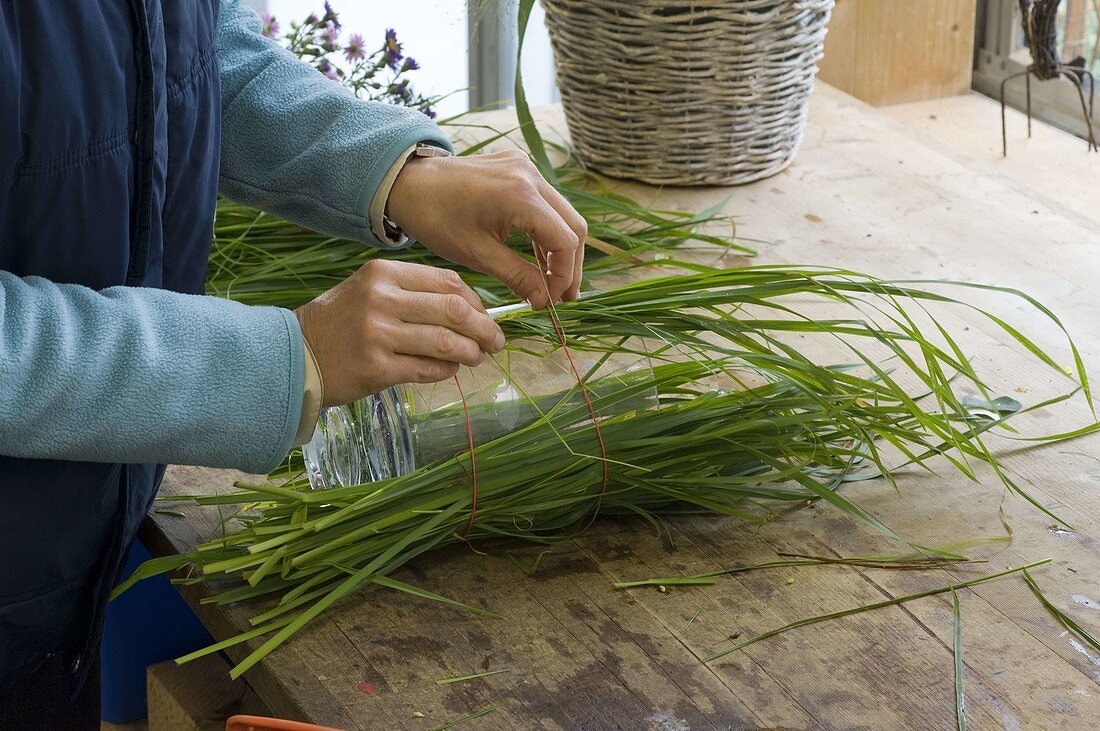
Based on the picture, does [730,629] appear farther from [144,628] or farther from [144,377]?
[144,628]

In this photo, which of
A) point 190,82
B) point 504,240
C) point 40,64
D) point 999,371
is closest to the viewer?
point 40,64

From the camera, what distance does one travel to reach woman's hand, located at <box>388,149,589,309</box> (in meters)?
0.79

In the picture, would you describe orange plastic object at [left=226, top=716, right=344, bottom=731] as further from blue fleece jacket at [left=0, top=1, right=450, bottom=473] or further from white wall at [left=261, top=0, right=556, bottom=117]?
white wall at [left=261, top=0, right=556, bottom=117]

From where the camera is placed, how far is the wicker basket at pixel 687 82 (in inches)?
51.0

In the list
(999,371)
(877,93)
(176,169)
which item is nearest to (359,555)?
(176,169)

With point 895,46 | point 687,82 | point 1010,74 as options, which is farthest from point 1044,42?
point 687,82

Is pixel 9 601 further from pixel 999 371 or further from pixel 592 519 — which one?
pixel 999 371

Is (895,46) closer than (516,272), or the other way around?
(516,272)

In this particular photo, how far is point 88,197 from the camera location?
2.19ft

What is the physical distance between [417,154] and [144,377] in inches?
12.6

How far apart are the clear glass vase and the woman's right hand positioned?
13 centimetres

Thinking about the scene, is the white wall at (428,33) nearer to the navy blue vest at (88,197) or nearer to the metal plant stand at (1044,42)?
the metal plant stand at (1044,42)

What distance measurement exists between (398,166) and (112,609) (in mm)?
540

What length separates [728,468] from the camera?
88 cm
